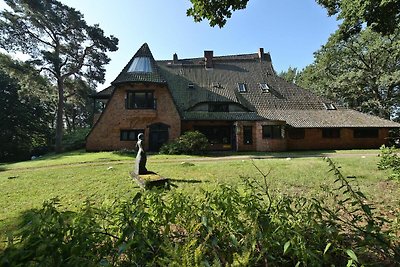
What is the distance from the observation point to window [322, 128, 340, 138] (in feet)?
82.6

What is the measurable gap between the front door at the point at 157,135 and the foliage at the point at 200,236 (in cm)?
2142

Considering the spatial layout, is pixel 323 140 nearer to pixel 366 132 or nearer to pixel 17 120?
pixel 366 132

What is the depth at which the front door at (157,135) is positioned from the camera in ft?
79.1

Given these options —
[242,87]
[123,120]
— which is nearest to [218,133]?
[242,87]

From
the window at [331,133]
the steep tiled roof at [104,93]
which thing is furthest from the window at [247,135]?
the steep tiled roof at [104,93]

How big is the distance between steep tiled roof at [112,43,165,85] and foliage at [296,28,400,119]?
75.7ft

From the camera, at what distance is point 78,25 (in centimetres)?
2789

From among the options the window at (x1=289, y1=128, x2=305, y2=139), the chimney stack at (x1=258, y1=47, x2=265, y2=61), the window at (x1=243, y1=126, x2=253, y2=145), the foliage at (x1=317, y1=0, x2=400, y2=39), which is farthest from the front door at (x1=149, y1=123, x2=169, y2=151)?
the chimney stack at (x1=258, y1=47, x2=265, y2=61)

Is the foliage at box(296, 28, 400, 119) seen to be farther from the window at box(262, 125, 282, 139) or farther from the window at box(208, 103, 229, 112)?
the window at box(208, 103, 229, 112)

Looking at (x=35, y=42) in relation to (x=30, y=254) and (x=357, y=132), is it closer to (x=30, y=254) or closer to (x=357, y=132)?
(x=30, y=254)

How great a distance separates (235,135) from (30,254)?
23.5 meters

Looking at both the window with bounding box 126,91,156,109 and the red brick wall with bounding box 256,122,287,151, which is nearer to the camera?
the red brick wall with bounding box 256,122,287,151

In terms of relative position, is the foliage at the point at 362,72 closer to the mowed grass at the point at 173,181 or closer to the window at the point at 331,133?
the window at the point at 331,133

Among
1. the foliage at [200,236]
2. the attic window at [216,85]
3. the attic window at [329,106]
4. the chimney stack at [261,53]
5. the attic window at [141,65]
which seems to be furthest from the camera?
the chimney stack at [261,53]
